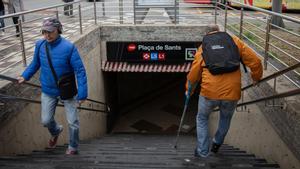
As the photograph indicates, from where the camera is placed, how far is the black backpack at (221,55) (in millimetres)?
4027

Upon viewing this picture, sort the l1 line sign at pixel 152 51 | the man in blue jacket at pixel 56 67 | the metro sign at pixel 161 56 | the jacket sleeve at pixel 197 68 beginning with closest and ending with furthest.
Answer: the man in blue jacket at pixel 56 67 → the jacket sleeve at pixel 197 68 → the l1 line sign at pixel 152 51 → the metro sign at pixel 161 56

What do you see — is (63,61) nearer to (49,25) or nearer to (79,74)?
(79,74)

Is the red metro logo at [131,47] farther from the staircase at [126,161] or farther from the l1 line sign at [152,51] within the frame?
the staircase at [126,161]

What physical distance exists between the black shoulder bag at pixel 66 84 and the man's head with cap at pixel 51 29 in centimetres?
16

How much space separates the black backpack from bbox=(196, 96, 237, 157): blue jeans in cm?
41

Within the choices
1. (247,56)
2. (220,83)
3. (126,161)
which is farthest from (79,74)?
(247,56)

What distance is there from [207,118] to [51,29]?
82.0 inches

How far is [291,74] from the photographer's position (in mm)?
5266

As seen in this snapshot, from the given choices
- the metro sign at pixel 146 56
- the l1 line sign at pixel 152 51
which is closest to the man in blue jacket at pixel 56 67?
the l1 line sign at pixel 152 51

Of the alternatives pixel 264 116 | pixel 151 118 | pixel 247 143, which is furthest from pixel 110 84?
pixel 264 116

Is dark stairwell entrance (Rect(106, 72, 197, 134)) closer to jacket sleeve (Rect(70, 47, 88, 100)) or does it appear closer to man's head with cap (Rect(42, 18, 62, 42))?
jacket sleeve (Rect(70, 47, 88, 100))

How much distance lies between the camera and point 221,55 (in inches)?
159

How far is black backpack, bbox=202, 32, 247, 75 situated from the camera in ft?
13.2

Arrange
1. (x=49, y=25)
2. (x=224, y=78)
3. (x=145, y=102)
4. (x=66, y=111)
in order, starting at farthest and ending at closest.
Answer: (x=145, y=102) → (x=66, y=111) → (x=224, y=78) → (x=49, y=25)
